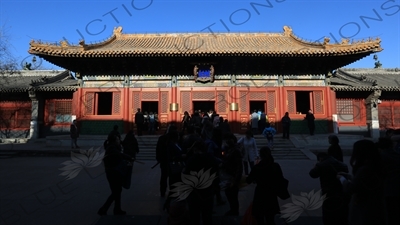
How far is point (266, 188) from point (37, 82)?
16.4 m

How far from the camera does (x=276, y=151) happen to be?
10664 millimetres

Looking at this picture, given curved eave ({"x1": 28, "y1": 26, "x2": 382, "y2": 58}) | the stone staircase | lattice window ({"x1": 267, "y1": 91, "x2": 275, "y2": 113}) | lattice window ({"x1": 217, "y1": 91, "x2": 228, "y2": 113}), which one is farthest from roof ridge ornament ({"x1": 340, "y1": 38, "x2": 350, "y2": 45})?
lattice window ({"x1": 217, "y1": 91, "x2": 228, "y2": 113})

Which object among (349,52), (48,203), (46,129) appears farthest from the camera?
(46,129)

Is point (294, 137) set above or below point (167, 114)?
below

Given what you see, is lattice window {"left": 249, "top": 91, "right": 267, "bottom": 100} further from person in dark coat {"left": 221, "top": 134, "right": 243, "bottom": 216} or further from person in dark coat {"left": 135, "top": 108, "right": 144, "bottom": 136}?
person in dark coat {"left": 221, "top": 134, "right": 243, "bottom": 216}

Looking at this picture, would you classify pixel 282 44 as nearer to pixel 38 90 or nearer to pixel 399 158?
pixel 399 158

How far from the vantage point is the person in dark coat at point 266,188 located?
10.5ft

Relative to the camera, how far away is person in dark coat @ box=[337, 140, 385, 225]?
2.42 meters

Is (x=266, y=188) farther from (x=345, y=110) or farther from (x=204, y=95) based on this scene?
(x=345, y=110)

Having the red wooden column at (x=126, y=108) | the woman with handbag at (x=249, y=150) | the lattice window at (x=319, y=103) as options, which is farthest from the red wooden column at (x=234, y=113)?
the woman with handbag at (x=249, y=150)

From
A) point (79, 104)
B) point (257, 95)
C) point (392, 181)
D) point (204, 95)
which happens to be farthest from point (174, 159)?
point (79, 104)

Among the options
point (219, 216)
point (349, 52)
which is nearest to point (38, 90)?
point (219, 216)

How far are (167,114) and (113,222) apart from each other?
981 cm

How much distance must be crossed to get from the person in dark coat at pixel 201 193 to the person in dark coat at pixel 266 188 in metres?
0.52
